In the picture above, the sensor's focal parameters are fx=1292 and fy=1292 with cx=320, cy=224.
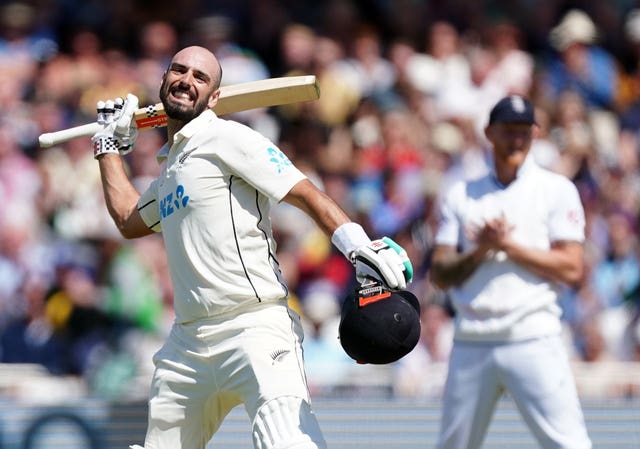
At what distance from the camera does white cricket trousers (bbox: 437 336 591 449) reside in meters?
6.37

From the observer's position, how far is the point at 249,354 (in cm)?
490

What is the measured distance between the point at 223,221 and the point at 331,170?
574 centimetres

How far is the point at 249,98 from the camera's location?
18.7ft

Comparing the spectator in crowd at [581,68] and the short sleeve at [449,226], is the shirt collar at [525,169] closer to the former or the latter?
the short sleeve at [449,226]

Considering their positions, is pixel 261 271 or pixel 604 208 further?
pixel 604 208

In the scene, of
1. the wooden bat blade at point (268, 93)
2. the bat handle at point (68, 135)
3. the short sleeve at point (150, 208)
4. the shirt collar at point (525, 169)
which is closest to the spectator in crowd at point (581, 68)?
the shirt collar at point (525, 169)

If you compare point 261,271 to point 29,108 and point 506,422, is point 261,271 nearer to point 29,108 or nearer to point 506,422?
point 506,422

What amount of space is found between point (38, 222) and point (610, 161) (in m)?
4.80

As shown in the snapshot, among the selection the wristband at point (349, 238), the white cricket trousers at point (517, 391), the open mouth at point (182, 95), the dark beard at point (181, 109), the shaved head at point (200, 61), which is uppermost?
the shaved head at point (200, 61)

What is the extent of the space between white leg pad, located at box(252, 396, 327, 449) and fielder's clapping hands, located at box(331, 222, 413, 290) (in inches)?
22.9

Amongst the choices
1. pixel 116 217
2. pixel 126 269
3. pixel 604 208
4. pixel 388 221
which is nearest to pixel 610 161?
pixel 604 208

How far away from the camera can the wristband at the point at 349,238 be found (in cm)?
457

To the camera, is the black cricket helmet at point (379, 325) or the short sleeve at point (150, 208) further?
the short sleeve at point (150, 208)

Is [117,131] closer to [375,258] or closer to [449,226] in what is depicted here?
[375,258]
